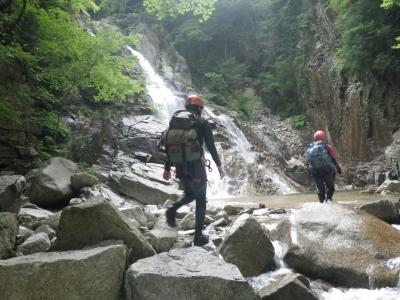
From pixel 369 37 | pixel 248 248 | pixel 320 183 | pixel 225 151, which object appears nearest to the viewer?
pixel 248 248

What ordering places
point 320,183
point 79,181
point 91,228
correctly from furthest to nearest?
1. point 79,181
2. point 320,183
3. point 91,228

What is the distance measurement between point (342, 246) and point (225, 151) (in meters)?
15.0

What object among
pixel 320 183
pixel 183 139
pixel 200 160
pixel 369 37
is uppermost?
pixel 369 37

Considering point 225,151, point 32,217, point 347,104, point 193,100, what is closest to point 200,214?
point 193,100

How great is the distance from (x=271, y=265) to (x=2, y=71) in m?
7.57

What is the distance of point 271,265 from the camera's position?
4.31 metres

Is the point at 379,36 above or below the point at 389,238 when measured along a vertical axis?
above

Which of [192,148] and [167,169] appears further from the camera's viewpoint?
[167,169]

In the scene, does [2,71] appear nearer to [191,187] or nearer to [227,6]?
[191,187]

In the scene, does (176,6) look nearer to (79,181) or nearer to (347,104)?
(79,181)

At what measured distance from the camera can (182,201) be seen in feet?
15.3

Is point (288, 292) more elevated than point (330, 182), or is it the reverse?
point (330, 182)

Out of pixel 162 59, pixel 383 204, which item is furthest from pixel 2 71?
pixel 162 59

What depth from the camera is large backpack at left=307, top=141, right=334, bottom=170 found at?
726cm
